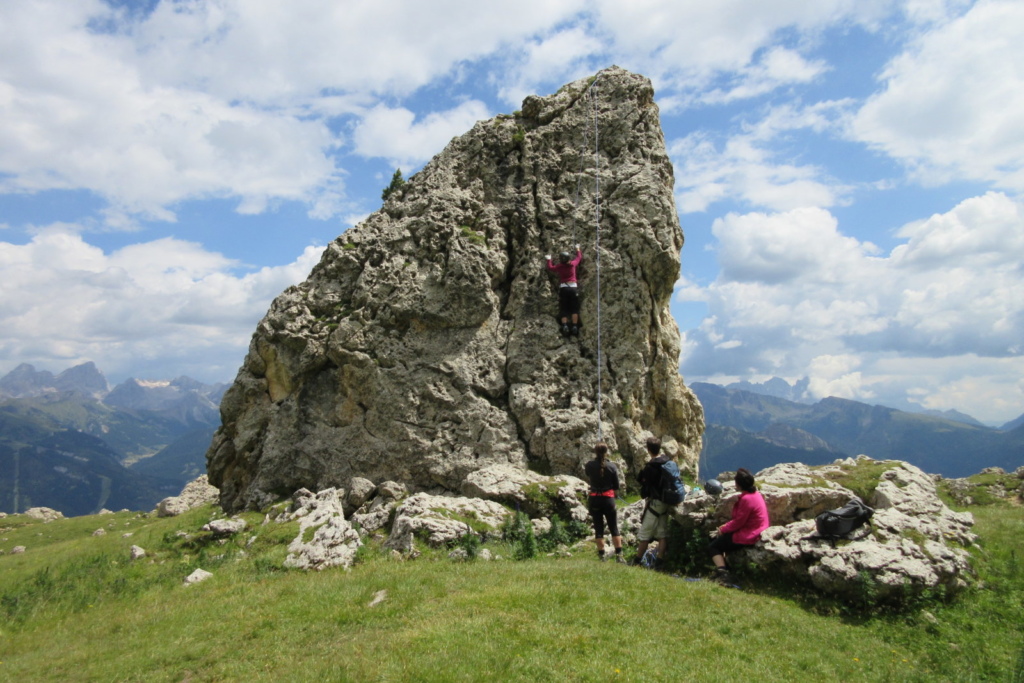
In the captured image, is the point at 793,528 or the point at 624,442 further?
the point at 624,442

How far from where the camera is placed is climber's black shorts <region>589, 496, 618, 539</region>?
16641 mm

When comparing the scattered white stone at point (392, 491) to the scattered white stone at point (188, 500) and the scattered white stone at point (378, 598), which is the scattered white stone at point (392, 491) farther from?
the scattered white stone at point (188, 500)

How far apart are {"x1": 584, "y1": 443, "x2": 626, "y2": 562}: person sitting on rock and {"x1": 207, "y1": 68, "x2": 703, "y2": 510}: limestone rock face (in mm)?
7283

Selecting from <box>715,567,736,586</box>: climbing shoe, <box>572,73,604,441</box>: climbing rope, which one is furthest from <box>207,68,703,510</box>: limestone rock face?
<box>715,567,736,586</box>: climbing shoe

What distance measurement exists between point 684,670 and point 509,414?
16416 millimetres

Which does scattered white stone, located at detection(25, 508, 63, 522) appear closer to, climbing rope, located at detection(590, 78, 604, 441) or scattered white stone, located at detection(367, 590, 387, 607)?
climbing rope, located at detection(590, 78, 604, 441)

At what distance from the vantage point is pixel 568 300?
87.0 feet

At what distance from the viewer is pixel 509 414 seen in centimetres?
2561

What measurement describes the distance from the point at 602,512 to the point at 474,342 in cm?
1180

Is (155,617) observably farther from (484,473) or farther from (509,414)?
(509,414)

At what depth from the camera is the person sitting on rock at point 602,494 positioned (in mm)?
16500

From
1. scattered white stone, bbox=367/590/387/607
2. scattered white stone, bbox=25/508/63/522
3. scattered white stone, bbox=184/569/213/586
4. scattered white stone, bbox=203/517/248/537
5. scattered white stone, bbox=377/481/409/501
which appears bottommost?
scattered white stone, bbox=25/508/63/522

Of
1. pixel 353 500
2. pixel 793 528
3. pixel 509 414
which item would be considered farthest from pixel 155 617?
pixel 793 528

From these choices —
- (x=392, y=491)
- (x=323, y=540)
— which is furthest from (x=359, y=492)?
(x=323, y=540)
